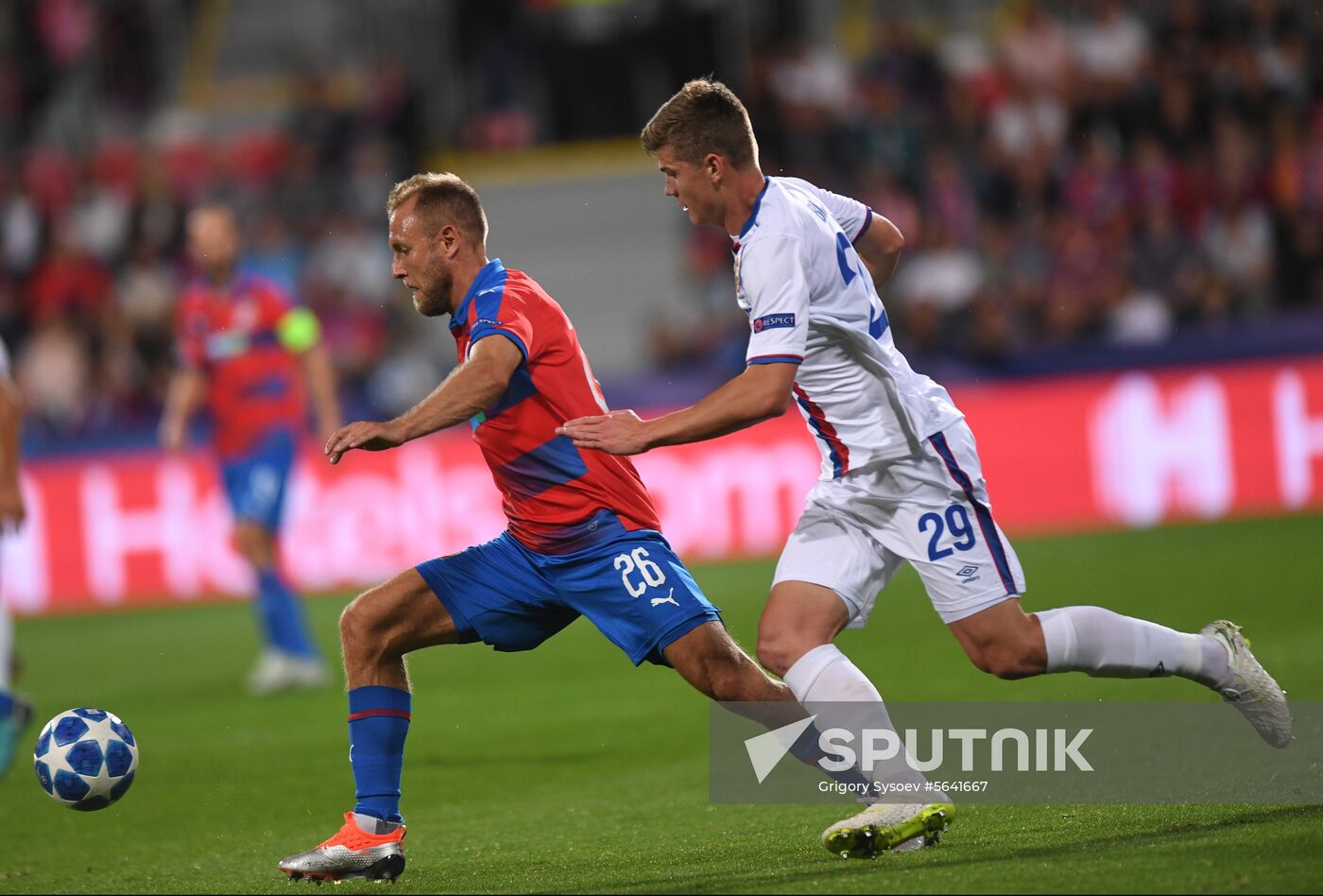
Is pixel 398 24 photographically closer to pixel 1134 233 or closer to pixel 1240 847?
pixel 1134 233

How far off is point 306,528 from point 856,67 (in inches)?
308

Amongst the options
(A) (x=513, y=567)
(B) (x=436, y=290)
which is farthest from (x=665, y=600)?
(B) (x=436, y=290)

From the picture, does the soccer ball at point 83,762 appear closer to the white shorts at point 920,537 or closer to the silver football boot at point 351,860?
the silver football boot at point 351,860

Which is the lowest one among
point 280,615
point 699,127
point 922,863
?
point 922,863

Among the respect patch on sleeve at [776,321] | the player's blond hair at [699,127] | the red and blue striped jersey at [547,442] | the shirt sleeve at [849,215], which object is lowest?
the red and blue striped jersey at [547,442]

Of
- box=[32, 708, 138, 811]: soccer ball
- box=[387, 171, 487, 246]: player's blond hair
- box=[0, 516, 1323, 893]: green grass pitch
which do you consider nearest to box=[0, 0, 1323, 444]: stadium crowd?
box=[0, 516, 1323, 893]: green grass pitch

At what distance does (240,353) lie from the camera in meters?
10.1

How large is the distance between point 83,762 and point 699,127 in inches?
110

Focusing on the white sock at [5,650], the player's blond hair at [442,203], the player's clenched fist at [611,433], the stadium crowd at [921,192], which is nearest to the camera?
the player's clenched fist at [611,433]

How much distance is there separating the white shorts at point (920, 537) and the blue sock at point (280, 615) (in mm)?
5241

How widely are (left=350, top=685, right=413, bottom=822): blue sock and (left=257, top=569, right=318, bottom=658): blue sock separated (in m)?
4.73

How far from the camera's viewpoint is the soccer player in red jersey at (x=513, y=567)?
5086mm

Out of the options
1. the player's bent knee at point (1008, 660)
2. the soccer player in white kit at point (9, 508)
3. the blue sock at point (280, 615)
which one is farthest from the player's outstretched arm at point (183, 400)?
the player's bent knee at point (1008, 660)

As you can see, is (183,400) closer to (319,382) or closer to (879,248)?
(319,382)
